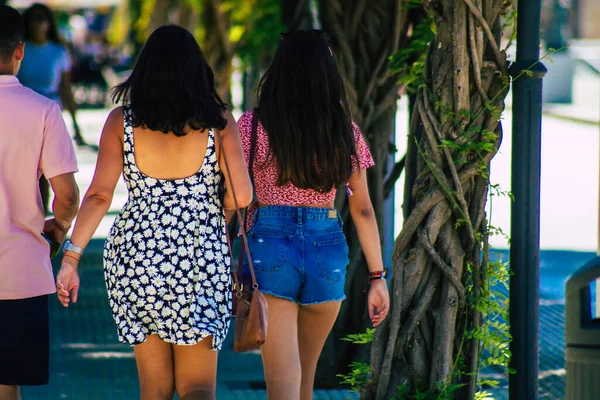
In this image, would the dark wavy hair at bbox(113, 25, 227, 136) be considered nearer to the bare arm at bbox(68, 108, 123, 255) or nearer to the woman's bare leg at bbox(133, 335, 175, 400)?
the bare arm at bbox(68, 108, 123, 255)

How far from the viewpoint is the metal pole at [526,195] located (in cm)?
404

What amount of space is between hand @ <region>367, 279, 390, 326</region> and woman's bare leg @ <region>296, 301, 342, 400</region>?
123 mm

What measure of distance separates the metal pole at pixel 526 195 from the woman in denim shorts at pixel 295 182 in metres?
0.73

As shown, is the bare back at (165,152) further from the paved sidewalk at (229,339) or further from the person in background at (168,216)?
the paved sidewalk at (229,339)

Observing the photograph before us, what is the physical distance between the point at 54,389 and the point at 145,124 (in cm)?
259

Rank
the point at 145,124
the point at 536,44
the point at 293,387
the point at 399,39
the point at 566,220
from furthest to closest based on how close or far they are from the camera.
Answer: the point at 566,220, the point at 399,39, the point at 536,44, the point at 293,387, the point at 145,124

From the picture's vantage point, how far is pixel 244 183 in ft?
11.4

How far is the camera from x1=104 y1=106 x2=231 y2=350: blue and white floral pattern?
3.38 m

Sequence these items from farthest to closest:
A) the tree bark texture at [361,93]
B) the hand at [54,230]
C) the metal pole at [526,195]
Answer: the tree bark texture at [361,93], the metal pole at [526,195], the hand at [54,230]

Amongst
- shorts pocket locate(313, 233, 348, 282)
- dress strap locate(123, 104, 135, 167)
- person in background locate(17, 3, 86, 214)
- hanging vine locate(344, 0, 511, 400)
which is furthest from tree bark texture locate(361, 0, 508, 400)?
person in background locate(17, 3, 86, 214)

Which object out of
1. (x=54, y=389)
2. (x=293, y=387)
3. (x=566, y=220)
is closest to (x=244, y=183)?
(x=293, y=387)

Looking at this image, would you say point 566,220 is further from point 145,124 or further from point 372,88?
point 145,124

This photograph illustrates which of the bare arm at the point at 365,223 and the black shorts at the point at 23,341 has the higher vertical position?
the bare arm at the point at 365,223

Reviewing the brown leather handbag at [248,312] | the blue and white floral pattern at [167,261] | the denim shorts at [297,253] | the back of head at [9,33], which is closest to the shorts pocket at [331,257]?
the denim shorts at [297,253]
